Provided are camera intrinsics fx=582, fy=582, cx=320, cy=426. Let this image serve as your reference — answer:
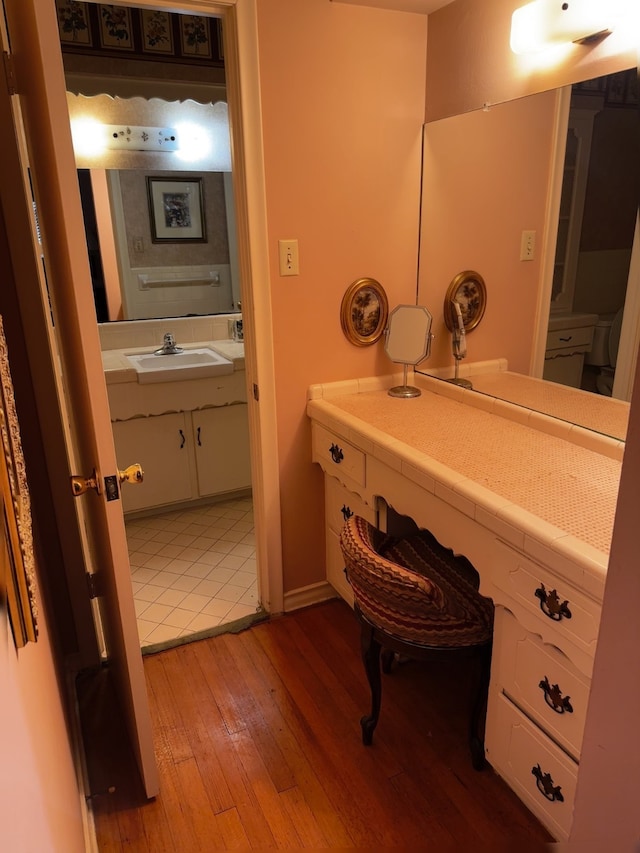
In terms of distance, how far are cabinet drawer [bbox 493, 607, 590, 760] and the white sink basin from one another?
1.84 meters

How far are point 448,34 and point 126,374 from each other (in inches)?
70.7

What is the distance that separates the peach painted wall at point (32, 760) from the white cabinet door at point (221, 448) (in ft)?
5.76

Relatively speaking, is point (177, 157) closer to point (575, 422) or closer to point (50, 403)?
point (50, 403)

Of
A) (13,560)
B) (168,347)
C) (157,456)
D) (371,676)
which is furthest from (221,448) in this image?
(13,560)

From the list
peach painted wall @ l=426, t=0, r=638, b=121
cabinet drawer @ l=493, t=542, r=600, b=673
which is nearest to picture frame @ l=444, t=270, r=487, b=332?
peach painted wall @ l=426, t=0, r=638, b=121

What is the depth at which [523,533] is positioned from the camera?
3.84 feet

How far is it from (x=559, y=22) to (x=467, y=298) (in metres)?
0.83

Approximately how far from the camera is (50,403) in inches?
65.9

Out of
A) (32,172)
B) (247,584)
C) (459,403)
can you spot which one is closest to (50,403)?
(32,172)

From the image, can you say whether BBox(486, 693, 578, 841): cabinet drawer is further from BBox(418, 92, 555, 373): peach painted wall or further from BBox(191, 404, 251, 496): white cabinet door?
BBox(191, 404, 251, 496): white cabinet door

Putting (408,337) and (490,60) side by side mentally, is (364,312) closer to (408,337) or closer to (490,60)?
(408,337)

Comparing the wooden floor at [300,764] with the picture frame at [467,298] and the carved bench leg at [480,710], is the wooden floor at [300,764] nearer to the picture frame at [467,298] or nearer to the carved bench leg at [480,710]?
the carved bench leg at [480,710]

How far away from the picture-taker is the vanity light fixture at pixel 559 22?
1354 millimetres

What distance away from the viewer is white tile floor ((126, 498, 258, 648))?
2186mm
